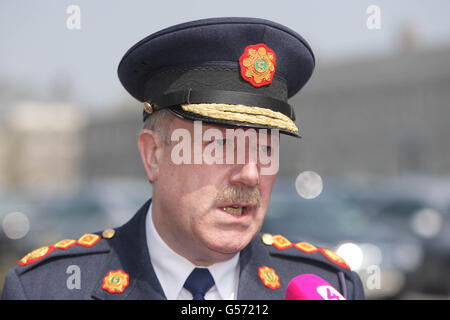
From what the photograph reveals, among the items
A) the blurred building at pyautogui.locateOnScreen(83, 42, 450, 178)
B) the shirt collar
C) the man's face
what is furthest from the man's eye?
the blurred building at pyautogui.locateOnScreen(83, 42, 450, 178)

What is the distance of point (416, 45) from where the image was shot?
4803 centimetres

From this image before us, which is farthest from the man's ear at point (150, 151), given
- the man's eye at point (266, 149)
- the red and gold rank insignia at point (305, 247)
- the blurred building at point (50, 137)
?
the blurred building at point (50, 137)

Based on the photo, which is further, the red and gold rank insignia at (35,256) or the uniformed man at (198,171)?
the red and gold rank insignia at (35,256)

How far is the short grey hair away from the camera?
2.01m

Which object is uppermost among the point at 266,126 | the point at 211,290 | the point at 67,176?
the point at 266,126

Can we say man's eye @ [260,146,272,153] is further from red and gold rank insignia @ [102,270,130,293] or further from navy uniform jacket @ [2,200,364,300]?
red and gold rank insignia @ [102,270,130,293]

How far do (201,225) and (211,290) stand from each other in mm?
354

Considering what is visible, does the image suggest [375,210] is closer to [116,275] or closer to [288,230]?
[288,230]

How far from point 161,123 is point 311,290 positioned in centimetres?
86

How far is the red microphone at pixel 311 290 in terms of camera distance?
1.56 meters

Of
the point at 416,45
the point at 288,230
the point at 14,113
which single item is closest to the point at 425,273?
the point at 288,230

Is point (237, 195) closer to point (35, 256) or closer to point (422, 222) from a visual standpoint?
point (35, 256)

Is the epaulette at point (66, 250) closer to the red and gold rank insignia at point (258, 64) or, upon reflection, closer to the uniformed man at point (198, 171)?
the uniformed man at point (198, 171)

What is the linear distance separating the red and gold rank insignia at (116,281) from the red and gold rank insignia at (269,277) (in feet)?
1.77
